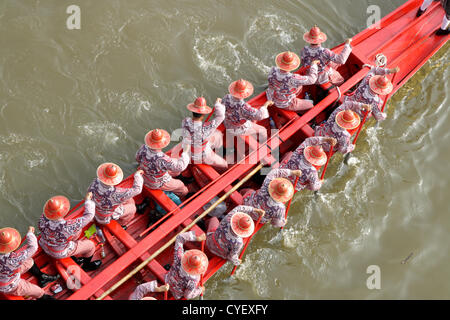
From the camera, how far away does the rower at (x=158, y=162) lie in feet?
21.5

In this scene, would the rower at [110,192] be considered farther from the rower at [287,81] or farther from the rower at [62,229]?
the rower at [287,81]

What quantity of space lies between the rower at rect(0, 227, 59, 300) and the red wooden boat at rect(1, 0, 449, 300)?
0.50ft

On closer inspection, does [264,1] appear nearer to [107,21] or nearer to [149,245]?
[107,21]

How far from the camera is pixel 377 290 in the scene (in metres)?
7.91

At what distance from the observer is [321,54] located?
828 cm

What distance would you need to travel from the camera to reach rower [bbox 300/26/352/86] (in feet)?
26.7

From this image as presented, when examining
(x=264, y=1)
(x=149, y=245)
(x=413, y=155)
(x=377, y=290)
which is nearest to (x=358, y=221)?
(x=377, y=290)

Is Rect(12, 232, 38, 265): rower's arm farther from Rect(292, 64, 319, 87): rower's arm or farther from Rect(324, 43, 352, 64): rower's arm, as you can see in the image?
Rect(324, 43, 352, 64): rower's arm

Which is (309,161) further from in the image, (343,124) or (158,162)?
(158,162)

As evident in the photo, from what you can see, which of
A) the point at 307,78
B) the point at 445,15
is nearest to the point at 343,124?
the point at 307,78

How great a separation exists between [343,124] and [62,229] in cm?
432

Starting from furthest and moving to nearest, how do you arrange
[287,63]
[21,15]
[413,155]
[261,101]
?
[21,15]
[413,155]
[261,101]
[287,63]

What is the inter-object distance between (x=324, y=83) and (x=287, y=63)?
4.53ft

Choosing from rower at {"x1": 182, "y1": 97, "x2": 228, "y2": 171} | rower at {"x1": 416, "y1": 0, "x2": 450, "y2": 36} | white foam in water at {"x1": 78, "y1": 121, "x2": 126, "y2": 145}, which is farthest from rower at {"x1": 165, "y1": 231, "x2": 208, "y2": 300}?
rower at {"x1": 416, "y1": 0, "x2": 450, "y2": 36}
